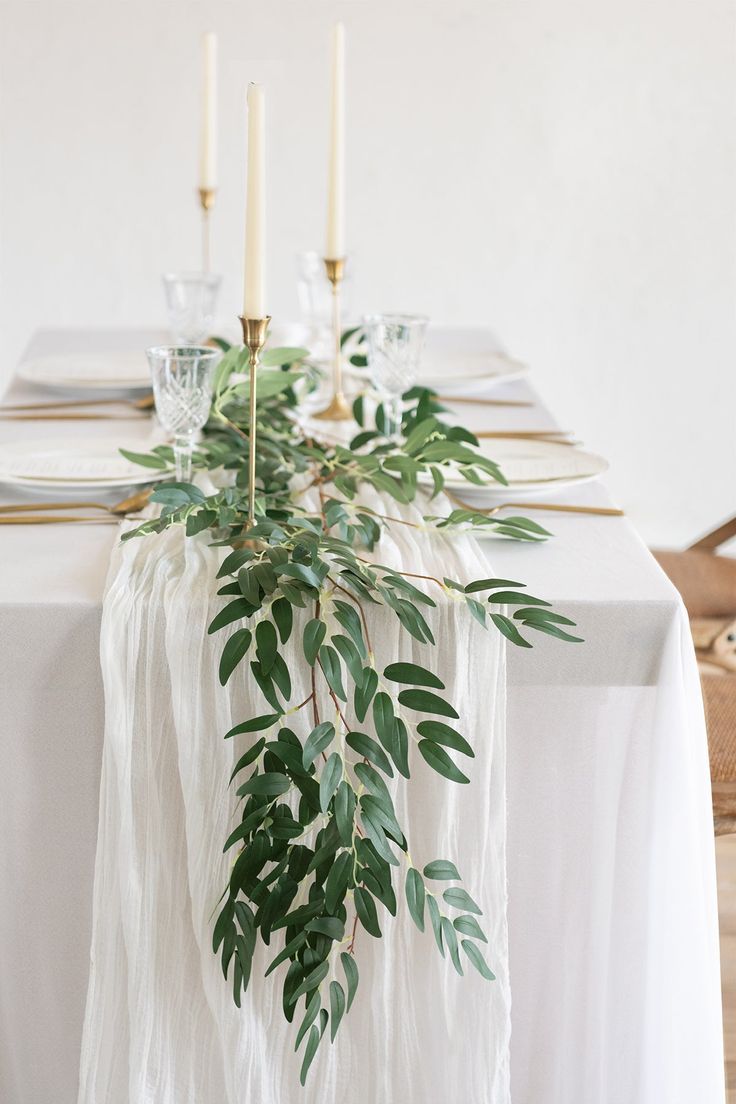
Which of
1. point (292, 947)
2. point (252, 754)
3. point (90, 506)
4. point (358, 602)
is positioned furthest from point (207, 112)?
point (292, 947)

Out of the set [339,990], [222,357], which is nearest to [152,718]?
[339,990]

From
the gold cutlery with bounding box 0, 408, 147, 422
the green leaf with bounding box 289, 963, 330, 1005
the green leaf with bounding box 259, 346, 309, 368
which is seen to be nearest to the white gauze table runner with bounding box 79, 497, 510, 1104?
the green leaf with bounding box 289, 963, 330, 1005

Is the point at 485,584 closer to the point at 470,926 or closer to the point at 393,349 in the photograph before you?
the point at 470,926

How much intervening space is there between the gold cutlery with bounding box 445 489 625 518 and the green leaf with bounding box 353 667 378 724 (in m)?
0.40

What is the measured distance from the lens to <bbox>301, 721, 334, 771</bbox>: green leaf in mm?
964

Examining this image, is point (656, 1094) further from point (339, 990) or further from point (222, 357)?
point (222, 357)

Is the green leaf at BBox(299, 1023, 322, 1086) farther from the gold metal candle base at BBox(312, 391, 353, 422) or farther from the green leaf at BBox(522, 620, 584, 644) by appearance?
the gold metal candle base at BBox(312, 391, 353, 422)

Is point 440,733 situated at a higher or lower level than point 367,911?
higher

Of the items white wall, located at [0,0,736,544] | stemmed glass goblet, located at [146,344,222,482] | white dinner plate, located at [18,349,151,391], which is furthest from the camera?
white wall, located at [0,0,736,544]

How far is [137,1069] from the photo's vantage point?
109 centimetres

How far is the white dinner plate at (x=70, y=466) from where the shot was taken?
1398 mm

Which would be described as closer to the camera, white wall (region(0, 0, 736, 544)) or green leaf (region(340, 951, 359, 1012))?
green leaf (region(340, 951, 359, 1012))

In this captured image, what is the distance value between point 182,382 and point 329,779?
52 centimetres

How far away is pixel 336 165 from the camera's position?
163cm
